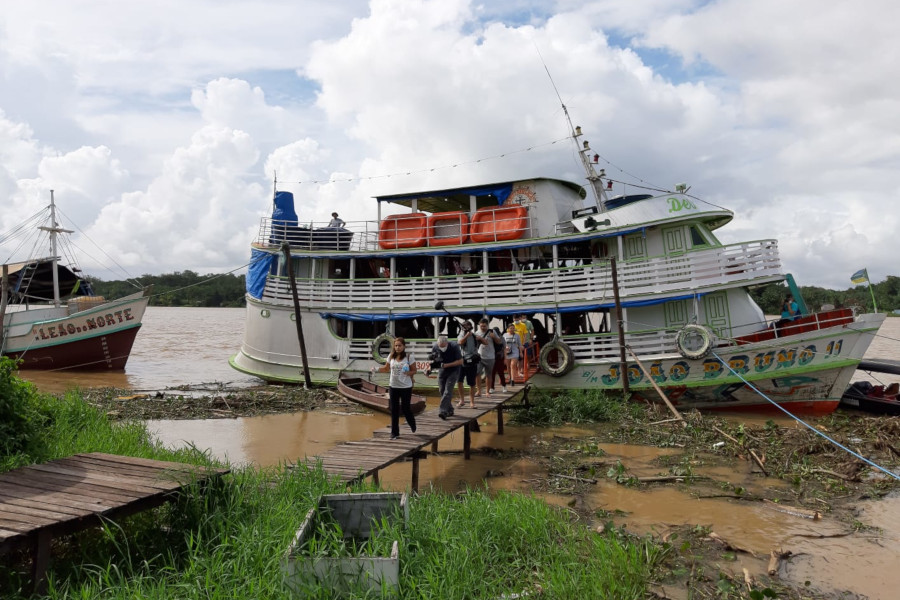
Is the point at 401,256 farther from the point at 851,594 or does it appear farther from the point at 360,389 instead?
the point at 851,594

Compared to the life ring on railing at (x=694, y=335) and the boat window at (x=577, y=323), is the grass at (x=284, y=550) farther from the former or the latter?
the boat window at (x=577, y=323)

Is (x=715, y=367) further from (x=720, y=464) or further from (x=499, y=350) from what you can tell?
(x=499, y=350)

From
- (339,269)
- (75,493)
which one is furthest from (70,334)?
(75,493)

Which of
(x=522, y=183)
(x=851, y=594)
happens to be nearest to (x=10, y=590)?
(x=851, y=594)

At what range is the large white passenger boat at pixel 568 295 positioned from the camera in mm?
12391

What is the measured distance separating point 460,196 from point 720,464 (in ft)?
32.6

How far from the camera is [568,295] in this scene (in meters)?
14.2

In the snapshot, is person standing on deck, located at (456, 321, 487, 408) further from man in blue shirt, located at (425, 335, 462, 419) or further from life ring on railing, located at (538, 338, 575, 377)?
life ring on railing, located at (538, 338, 575, 377)

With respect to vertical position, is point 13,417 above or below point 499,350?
below

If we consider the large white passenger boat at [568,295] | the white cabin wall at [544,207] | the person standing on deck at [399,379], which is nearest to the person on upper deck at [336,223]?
the large white passenger boat at [568,295]

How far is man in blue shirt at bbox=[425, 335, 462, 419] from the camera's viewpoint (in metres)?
9.03

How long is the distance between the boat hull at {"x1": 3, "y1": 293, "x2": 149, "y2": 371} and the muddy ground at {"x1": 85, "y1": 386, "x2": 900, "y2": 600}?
8665mm

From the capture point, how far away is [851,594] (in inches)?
198

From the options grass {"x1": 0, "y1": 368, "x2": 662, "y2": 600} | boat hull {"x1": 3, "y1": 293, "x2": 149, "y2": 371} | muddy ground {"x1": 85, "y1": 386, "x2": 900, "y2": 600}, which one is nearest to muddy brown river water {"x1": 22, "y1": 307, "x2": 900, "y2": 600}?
muddy ground {"x1": 85, "y1": 386, "x2": 900, "y2": 600}
